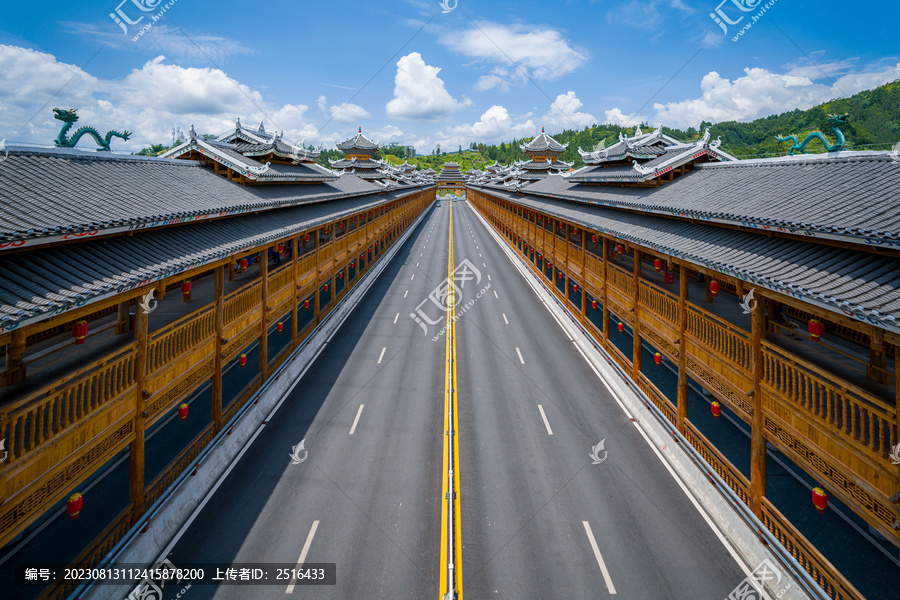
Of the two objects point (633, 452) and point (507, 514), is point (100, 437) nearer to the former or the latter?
point (507, 514)

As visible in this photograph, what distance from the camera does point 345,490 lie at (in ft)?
43.7

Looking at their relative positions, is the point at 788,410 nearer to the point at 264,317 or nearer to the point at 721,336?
the point at 721,336

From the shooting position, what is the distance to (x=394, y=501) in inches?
507

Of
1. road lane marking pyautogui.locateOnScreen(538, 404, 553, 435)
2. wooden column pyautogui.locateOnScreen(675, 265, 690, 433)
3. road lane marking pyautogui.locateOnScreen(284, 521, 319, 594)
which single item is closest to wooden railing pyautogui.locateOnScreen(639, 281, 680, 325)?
wooden column pyautogui.locateOnScreen(675, 265, 690, 433)

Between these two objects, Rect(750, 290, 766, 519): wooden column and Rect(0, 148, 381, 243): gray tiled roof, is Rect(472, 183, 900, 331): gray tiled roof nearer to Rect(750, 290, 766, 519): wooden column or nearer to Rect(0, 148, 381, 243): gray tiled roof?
Rect(750, 290, 766, 519): wooden column

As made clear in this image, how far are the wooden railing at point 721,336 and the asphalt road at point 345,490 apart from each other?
958 centimetres

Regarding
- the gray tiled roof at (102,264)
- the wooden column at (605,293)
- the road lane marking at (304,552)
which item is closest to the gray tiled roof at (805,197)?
the wooden column at (605,293)

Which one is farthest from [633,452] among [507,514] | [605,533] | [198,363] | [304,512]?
[198,363]

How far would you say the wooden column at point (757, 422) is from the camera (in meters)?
10.9

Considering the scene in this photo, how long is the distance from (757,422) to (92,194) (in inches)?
727

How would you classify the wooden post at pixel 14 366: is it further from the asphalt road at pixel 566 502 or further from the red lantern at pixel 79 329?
the asphalt road at pixel 566 502

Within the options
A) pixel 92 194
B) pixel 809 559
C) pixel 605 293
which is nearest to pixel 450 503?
pixel 809 559

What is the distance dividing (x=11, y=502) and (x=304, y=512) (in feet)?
21.6

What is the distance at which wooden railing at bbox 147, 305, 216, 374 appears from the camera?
11.5m
